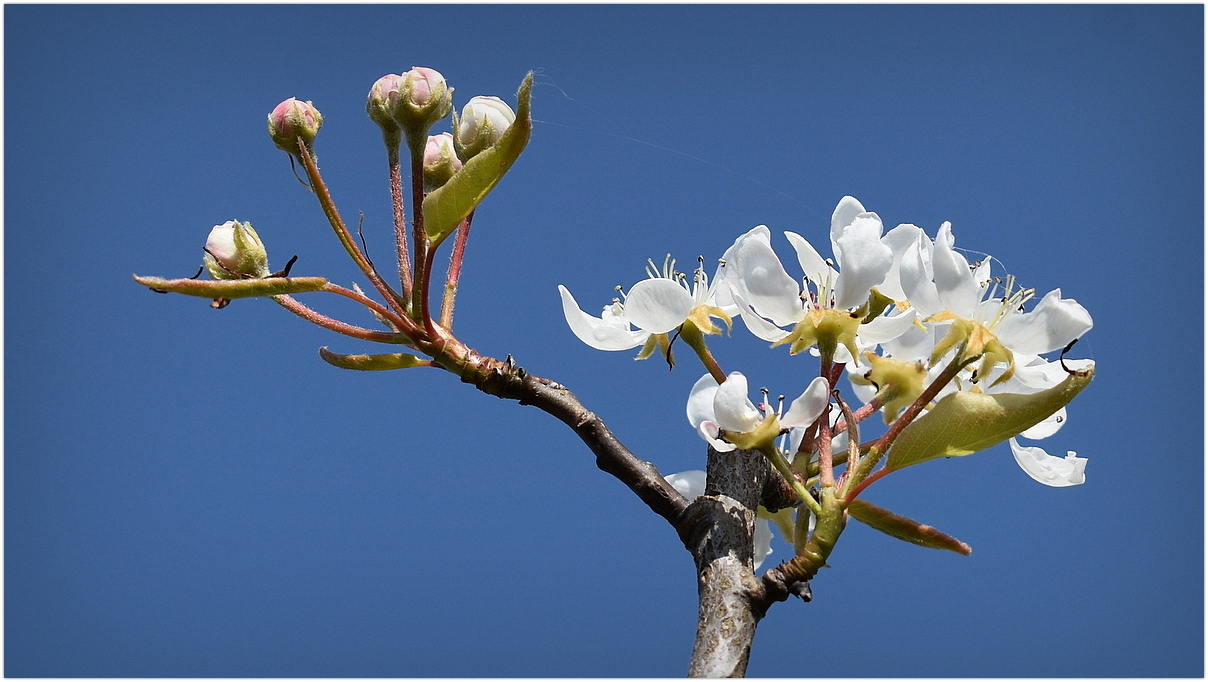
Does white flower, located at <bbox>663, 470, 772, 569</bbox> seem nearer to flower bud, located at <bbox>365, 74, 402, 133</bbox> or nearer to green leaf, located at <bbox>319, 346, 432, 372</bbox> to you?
green leaf, located at <bbox>319, 346, 432, 372</bbox>

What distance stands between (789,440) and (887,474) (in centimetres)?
16

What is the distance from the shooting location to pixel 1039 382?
2.92 ft

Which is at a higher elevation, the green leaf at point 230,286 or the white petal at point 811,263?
the white petal at point 811,263

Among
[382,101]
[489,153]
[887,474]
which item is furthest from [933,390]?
[382,101]

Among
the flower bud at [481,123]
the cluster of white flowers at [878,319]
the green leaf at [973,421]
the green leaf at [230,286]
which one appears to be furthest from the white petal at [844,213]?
the green leaf at [230,286]

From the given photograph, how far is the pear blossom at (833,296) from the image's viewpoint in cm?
82

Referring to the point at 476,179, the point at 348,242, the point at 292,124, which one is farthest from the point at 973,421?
the point at 292,124

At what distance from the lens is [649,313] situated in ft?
3.05

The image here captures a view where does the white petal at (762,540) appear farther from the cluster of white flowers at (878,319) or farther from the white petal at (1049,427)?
the white petal at (1049,427)

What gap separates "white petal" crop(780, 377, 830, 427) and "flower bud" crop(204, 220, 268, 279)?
19.5 inches

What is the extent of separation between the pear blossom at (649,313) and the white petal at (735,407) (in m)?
0.14

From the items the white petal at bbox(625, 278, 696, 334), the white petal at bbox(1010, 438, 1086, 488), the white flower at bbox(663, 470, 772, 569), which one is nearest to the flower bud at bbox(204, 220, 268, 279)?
the white petal at bbox(625, 278, 696, 334)

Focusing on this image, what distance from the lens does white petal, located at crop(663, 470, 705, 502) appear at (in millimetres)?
1015

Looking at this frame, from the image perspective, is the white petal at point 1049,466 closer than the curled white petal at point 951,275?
No
